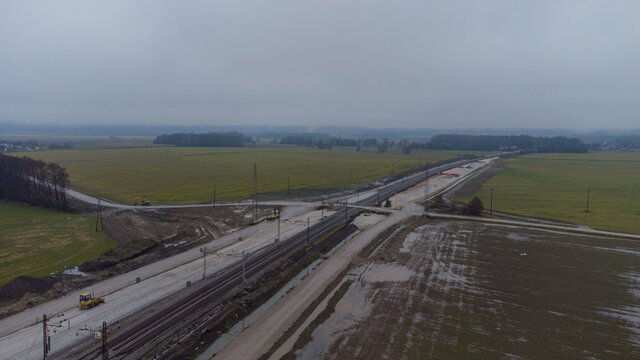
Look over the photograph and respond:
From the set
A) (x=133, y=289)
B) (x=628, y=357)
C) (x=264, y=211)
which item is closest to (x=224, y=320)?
(x=133, y=289)

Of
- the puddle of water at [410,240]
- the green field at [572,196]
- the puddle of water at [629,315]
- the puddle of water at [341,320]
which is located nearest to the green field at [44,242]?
the puddle of water at [341,320]

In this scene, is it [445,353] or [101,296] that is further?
[101,296]

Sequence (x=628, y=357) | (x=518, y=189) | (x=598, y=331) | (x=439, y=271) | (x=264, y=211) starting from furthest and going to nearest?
(x=518, y=189) → (x=264, y=211) → (x=439, y=271) → (x=598, y=331) → (x=628, y=357)

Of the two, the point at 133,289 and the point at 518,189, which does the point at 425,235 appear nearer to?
the point at 133,289

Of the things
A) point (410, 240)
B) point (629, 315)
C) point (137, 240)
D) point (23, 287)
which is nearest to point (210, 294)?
point (23, 287)

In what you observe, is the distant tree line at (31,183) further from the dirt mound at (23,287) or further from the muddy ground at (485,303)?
the muddy ground at (485,303)

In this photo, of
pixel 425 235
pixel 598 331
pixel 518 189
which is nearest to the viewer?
pixel 598 331

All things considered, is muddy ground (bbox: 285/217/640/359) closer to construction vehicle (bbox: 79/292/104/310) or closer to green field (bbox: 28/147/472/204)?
construction vehicle (bbox: 79/292/104/310)
